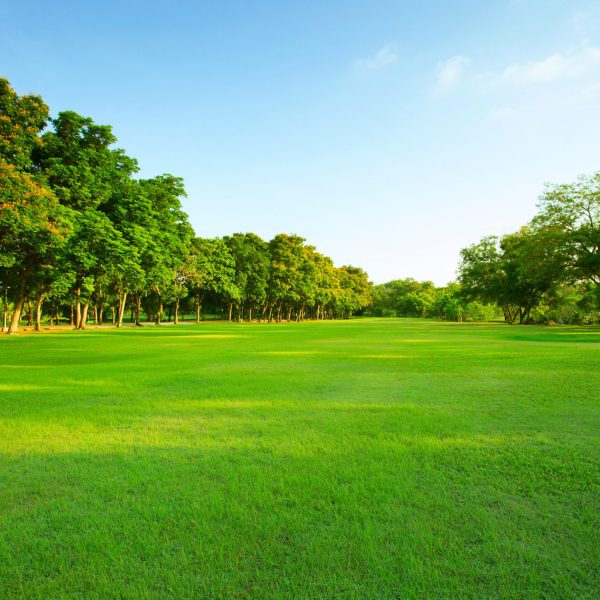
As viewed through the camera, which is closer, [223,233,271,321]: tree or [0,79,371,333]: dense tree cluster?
[0,79,371,333]: dense tree cluster

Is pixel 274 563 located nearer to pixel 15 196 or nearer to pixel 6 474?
pixel 6 474

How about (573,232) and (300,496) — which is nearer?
(300,496)

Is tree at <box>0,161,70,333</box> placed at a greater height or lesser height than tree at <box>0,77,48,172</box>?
lesser

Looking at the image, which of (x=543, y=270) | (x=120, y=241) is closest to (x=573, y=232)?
(x=543, y=270)

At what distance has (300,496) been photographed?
137 inches

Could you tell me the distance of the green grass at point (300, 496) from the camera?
247 centimetres

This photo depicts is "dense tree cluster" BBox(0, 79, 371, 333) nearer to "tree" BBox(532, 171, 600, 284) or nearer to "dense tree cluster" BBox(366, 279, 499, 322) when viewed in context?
"tree" BBox(532, 171, 600, 284)

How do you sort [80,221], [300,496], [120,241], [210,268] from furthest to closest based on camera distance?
[210,268] < [120,241] < [80,221] < [300,496]

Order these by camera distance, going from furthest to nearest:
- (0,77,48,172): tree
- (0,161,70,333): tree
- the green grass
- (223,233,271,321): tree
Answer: (223,233,271,321): tree → (0,77,48,172): tree → (0,161,70,333): tree → the green grass

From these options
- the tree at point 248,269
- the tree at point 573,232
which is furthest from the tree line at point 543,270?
the tree at point 248,269

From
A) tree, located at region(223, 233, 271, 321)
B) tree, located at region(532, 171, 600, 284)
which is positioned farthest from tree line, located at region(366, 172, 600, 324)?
tree, located at region(223, 233, 271, 321)

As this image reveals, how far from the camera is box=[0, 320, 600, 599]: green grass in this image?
2475mm

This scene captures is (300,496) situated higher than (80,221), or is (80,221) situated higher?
Result: (80,221)

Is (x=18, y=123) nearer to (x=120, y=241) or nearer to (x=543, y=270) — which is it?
(x=120, y=241)
